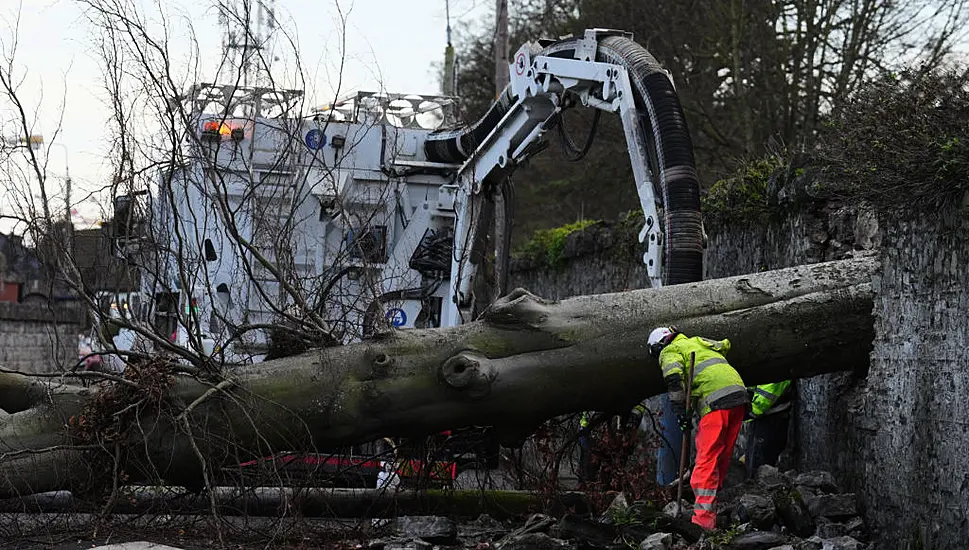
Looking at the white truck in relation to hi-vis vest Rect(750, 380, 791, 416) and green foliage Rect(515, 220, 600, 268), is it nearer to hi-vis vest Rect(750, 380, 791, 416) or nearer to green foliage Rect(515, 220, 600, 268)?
hi-vis vest Rect(750, 380, 791, 416)

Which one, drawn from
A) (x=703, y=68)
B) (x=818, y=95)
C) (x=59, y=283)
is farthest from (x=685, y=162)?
(x=703, y=68)

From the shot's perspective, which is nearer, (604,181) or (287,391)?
(287,391)

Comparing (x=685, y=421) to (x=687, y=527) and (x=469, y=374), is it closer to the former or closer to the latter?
(x=687, y=527)

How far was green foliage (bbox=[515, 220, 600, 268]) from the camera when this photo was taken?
58.9 feet

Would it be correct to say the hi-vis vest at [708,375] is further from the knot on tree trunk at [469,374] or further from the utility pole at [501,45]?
the utility pole at [501,45]

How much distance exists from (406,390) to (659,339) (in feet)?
5.04

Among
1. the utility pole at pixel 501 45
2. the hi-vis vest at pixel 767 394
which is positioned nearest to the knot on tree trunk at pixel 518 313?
the hi-vis vest at pixel 767 394

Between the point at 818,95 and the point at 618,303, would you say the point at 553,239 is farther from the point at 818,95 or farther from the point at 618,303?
the point at 618,303

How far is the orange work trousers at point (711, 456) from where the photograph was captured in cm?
739

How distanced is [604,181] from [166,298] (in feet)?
51.7

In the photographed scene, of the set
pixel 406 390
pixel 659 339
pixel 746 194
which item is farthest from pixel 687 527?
pixel 746 194

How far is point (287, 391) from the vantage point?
775cm

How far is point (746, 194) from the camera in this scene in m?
11.1

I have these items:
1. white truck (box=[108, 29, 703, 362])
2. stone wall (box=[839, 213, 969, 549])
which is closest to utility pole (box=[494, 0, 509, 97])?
white truck (box=[108, 29, 703, 362])
